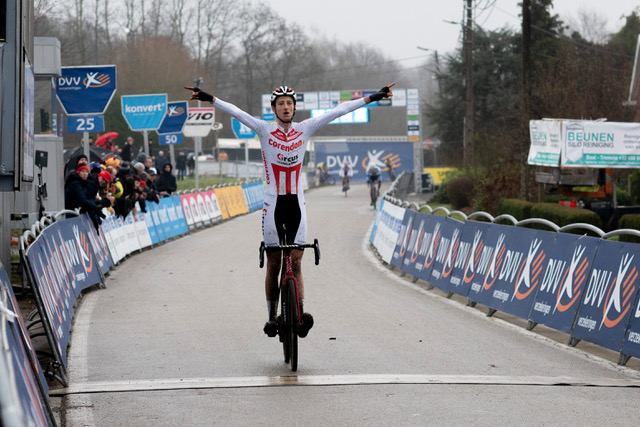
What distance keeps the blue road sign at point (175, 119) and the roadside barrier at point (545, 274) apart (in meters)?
17.3

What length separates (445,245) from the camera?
48.0ft

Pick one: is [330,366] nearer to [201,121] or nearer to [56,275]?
[56,275]

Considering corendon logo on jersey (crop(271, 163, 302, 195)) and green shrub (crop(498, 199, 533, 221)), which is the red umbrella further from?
corendon logo on jersey (crop(271, 163, 302, 195))

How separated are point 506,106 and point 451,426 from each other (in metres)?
56.5

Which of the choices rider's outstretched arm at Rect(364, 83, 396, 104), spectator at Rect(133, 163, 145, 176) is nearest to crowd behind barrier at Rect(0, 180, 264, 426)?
spectator at Rect(133, 163, 145, 176)

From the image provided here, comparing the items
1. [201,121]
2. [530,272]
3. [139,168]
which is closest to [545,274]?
[530,272]

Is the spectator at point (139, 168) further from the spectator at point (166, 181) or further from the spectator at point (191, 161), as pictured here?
the spectator at point (191, 161)

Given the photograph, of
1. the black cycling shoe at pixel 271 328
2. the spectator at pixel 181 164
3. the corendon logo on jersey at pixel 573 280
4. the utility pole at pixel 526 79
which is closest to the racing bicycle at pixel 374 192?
the utility pole at pixel 526 79

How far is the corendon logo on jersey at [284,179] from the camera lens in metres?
8.33

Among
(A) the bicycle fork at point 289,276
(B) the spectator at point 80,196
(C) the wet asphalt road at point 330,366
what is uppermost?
(B) the spectator at point 80,196

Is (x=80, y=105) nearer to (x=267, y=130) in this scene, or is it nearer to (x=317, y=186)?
(x=267, y=130)

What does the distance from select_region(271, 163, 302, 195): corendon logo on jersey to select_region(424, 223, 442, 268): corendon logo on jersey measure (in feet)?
22.9

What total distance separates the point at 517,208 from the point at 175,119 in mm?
12179

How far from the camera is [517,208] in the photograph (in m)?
25.1
